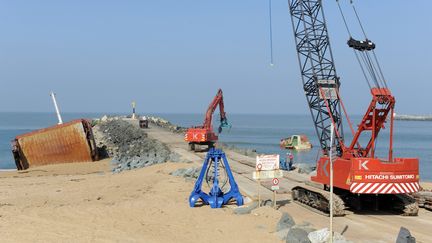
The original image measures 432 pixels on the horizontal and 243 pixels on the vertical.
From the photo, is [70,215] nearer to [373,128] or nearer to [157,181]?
[157,181]

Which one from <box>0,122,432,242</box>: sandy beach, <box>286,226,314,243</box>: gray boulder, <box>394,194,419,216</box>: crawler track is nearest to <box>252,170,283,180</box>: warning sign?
<box>0,122,432,242</box>: sandy beach

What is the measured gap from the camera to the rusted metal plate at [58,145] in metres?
36.9

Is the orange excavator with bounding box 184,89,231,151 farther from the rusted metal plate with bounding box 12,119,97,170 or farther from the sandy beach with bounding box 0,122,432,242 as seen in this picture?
the sandy beach with bounding box 0,122,432,242

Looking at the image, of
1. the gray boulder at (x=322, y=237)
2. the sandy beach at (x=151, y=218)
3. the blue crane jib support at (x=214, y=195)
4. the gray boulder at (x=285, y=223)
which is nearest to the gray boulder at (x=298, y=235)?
the gray boulder at (x=322, y=237)

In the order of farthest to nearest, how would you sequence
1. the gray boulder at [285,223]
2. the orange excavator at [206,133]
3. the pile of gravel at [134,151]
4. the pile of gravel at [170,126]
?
the pile of gravel at [170,126], the orange excavator at [206,133], the pile of gravel at [134,151], the gray boulder at [285,223]

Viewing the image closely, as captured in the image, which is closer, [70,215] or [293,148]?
[70,215]

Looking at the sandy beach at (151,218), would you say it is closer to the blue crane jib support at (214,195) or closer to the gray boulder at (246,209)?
the gray boulder at (246,209)

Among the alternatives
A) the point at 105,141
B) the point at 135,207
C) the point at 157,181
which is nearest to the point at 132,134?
the point at 105,141

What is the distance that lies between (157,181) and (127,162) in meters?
12.9

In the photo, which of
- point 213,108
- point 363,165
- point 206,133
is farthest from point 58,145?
point 363,165

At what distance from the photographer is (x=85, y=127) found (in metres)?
37.4

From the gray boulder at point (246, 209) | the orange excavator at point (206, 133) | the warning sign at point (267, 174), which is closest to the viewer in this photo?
the gray boulder at point (246, 209)

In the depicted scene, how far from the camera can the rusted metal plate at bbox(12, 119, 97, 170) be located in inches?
1454

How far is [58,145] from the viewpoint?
3716 centimetres
